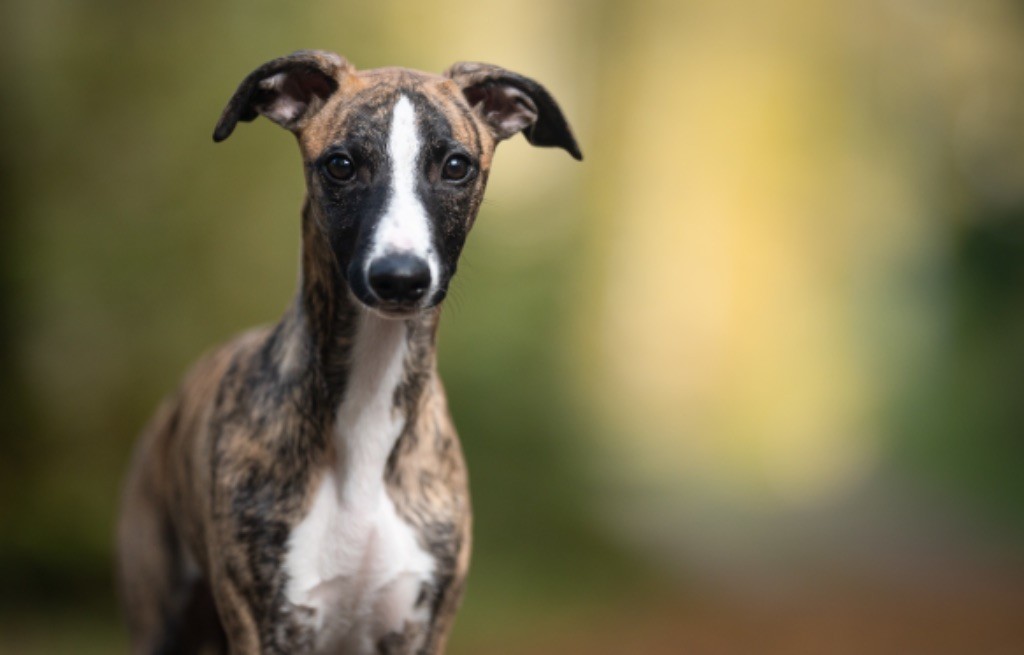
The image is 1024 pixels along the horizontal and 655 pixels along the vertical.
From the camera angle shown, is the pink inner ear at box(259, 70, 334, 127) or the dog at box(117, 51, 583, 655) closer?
the dog at box(117, 51, 583, 655)

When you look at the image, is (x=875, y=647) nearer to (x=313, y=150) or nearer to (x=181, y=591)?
(x=181, y=591)

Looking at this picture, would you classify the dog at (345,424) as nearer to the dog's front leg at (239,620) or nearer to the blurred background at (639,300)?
the dog's front leg at (239,620)

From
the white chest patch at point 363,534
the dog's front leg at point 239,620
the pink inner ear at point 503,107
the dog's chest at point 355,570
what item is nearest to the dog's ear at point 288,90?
the pink inner ear at point 503,107

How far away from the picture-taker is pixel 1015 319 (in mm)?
9461

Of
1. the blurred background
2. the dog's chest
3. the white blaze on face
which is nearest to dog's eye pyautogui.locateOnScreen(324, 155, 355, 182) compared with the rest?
the white blaze on face

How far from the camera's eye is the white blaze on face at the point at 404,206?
8.39 feet

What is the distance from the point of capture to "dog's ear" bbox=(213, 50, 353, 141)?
2875 mm

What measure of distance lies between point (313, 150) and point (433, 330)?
1.75 ft

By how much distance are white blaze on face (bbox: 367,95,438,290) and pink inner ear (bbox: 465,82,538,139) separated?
43 cm

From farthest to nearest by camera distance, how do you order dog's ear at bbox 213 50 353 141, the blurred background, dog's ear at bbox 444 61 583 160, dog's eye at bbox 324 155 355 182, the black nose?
the blurred background → dog's ear at bbox 444 61 583 160 → dog's ear at bbox 213 50 353 141 → dog's eye at bbox 324 155 355 182 → the black nose

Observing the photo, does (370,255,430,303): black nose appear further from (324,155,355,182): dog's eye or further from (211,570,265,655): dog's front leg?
(211,570,265,655): dog's front leg

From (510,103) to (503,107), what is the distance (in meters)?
0.02

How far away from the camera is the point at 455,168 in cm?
280

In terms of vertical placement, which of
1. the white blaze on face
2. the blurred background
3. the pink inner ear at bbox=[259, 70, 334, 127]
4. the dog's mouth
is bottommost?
the blurred background
